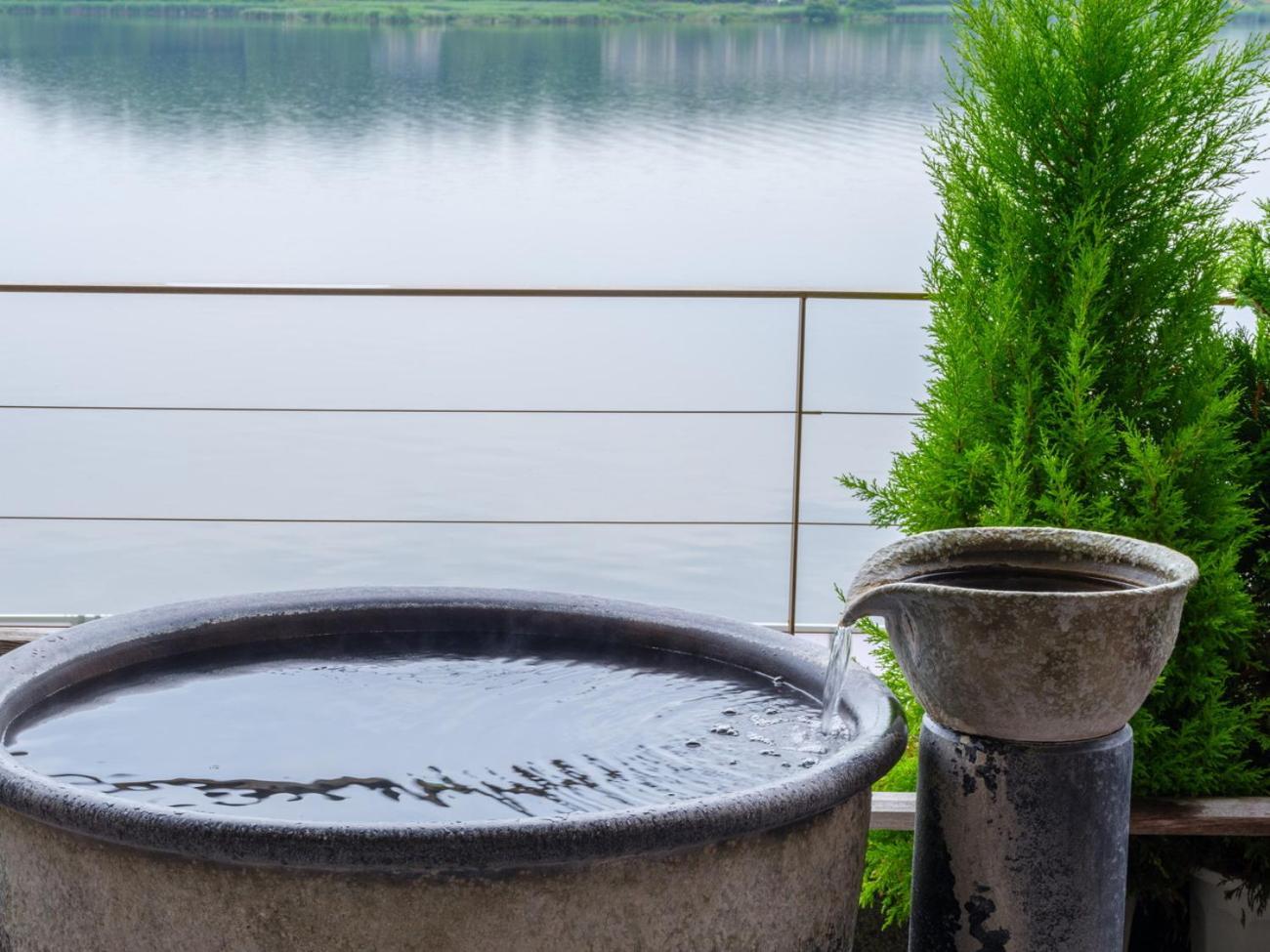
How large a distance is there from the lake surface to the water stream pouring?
11.3 ft

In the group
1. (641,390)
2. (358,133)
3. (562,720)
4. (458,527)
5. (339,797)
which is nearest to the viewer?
(339,797)

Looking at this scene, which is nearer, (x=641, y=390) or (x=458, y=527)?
(x=458, y=527)

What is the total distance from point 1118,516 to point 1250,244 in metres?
0.60

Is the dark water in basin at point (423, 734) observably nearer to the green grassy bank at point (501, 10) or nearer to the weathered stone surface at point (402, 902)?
the weathered stone surface at point (402, 902)

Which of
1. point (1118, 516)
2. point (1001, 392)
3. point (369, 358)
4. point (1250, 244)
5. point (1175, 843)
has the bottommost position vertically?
point (369, 358)

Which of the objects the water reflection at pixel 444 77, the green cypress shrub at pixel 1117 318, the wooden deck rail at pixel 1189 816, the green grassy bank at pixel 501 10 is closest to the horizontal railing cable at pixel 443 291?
the green cypress shrub at pixel 1117 318

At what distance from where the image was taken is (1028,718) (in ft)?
5.57

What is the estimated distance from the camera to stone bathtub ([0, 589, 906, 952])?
1434 mm

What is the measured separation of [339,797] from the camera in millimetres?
1669

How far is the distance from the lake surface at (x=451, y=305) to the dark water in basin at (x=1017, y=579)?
337 centimetres

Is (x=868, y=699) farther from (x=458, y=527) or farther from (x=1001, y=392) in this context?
(x=458, y=527)

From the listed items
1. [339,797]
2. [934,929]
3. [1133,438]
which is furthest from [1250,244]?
[339,797]

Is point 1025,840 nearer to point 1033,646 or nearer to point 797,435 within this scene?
point 1033,646

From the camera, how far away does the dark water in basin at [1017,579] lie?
1.88 m
